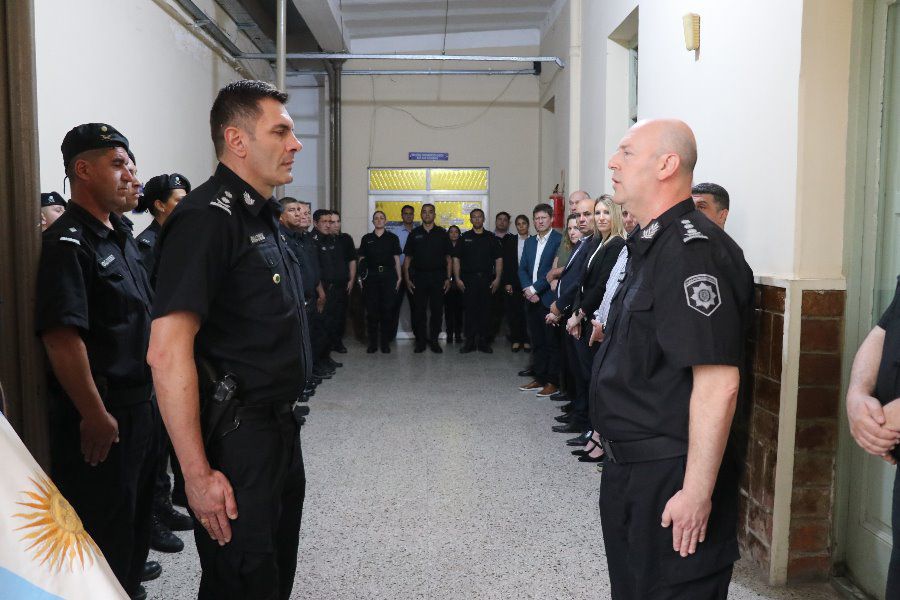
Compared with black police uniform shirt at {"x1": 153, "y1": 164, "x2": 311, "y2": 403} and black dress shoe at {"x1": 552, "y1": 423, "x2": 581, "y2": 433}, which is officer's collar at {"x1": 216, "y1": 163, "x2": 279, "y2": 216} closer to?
black police uniform shirt at {"x1": 153, "y1": 164, "x2": 311, "y2": 403}

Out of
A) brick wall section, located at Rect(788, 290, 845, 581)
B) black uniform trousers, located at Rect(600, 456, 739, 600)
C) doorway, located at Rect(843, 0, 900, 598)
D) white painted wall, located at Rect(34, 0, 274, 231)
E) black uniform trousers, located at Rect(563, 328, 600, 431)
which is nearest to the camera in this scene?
black uniform trousers, located at Rect(600, 456, 739, 600)

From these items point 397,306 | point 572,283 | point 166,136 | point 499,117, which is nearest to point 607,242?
point 572,283

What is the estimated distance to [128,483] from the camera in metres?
2.05

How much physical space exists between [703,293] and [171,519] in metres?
2.46

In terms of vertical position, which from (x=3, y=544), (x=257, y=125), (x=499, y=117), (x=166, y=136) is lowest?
(x=3, y=544)

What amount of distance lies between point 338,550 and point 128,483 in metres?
0.97

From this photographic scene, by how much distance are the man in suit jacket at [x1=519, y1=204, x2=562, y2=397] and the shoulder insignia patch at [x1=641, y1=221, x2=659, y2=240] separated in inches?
160

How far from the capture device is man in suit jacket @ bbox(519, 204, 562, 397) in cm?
575

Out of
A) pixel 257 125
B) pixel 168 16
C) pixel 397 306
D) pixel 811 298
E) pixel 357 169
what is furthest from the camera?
pixel 357 169

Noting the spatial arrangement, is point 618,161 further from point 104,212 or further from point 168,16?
point 168,16

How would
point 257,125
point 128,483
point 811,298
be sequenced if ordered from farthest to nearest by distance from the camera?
point 811,298 < point 128,483 < point 257,125

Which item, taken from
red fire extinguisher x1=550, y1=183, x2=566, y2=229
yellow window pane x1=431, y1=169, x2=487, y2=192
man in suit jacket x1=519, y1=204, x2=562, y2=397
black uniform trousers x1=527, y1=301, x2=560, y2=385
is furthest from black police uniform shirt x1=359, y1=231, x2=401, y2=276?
black uniform trousers x1=527, y1=301, x2=560, y2=385

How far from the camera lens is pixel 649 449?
5.05ft

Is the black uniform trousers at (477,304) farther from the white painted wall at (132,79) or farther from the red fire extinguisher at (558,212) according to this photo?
the white painted wall at (132,79)
